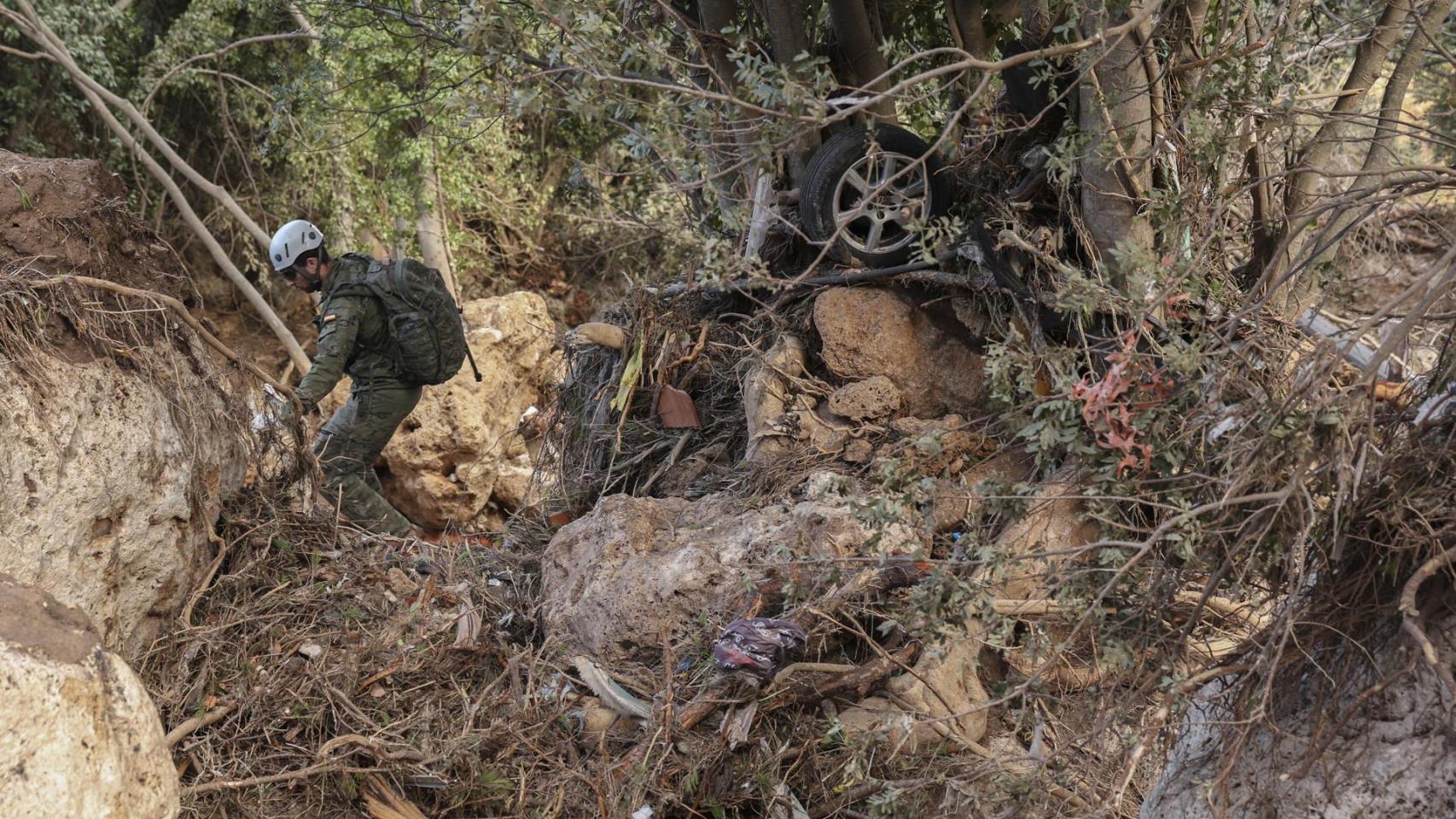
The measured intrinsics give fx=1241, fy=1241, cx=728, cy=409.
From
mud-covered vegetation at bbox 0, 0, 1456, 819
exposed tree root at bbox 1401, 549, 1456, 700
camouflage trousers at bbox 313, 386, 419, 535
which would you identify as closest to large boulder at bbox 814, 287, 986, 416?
mud-covered vegetation at bbox 0, 0, 1456, 819

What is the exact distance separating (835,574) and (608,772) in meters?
1.09

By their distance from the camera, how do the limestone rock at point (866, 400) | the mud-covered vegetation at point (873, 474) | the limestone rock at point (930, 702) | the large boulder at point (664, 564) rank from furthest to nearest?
the limestone rock at point (866, 400)
the large boulder at point (664, 564)
the limestone rock at point (930, 702)
the mud-covered vegetation at point (873, 474)

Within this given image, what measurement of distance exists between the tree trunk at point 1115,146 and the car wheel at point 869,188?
794 mm

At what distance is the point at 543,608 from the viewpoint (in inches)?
219

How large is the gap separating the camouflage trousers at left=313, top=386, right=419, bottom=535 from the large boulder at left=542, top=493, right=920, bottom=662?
1993mm

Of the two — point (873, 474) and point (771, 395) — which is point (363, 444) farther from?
point (873, 474)

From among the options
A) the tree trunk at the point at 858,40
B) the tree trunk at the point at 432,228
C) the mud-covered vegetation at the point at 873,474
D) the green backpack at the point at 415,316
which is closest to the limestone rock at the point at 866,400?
the mud-covered vegetation at the point at 873,474

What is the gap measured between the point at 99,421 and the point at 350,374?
2.74m

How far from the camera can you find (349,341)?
22.2 ft

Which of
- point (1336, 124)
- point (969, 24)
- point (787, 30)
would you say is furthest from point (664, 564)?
point (1336, 124)

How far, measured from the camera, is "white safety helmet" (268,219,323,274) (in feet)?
22.0

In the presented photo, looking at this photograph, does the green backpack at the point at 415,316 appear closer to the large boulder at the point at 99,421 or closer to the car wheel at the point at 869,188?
the large boulder at the point at 99,421

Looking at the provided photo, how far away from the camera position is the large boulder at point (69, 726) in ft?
9.43

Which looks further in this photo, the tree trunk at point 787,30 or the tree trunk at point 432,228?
the tree trunk at point 432,228
